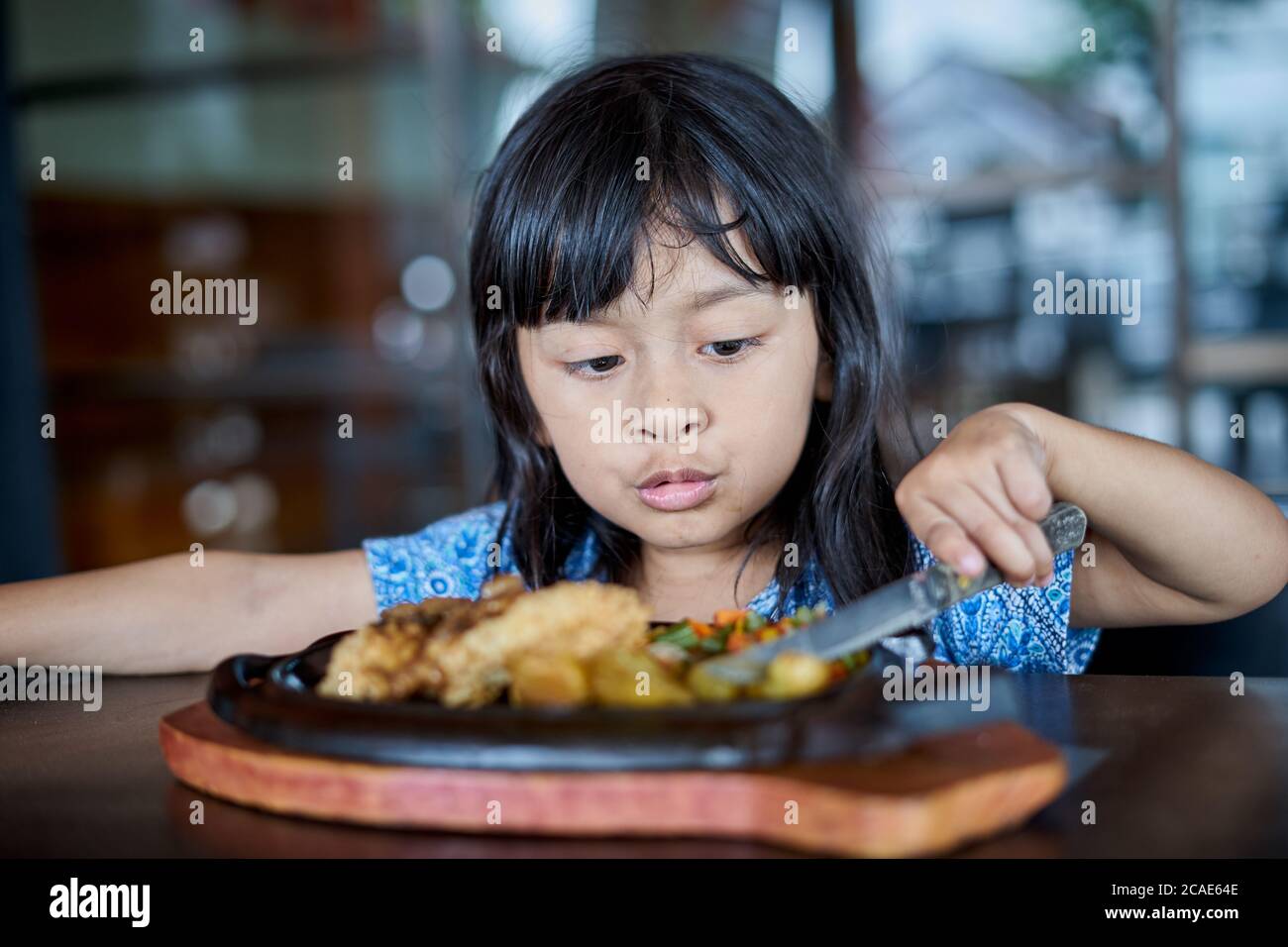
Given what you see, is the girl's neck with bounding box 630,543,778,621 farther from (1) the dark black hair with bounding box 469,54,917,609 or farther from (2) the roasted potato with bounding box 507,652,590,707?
(2) the roasted potato with bounding box 507,652,590,707

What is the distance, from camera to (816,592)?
58.0 inches

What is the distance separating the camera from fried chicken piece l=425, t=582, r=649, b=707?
831 mm

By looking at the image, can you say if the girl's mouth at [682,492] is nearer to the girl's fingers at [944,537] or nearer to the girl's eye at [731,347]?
the girl's eye at [731,347]

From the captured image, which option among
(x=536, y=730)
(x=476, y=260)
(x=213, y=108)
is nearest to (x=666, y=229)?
(x=476, y=260)

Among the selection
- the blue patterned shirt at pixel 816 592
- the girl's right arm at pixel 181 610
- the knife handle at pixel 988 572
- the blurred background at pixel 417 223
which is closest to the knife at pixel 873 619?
the knife handle at pixel 988 572

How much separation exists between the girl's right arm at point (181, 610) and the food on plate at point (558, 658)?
52cm

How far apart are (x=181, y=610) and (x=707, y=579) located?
0.62 metres

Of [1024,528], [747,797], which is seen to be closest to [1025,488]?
[1024,528]

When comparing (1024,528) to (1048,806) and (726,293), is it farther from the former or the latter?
(726,293)

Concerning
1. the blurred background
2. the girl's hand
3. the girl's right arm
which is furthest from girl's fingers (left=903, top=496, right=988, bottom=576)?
the blurred background

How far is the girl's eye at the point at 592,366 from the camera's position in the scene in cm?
128

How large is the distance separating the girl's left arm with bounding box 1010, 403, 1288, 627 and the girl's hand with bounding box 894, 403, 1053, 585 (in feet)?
0.63

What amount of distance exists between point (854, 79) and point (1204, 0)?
1.16 meters
